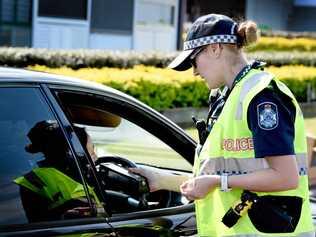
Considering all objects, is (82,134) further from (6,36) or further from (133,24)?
(133,24)

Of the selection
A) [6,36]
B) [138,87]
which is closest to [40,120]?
[138,87]

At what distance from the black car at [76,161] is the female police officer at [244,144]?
39 centimetres

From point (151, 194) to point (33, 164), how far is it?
2.91 ft

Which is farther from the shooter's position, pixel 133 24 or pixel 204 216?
pixel 133 24

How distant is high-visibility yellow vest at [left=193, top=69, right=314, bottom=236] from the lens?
9.04 feet

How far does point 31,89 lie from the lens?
9.58 ft

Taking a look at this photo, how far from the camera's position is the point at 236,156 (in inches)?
109

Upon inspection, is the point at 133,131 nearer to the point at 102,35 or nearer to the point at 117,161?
the point at 117,161

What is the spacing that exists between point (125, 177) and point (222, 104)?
92 centimetres

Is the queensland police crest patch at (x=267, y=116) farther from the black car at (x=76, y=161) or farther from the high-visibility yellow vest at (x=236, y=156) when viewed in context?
the black car at (x=76, y=161)

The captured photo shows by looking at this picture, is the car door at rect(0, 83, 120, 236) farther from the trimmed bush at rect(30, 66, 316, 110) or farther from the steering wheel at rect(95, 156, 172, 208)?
the trimmed bush at rect(30, 66, 316, 110)

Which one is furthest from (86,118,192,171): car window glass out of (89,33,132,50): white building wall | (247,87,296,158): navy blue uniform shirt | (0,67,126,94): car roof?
(89,33,132,50): white building wall

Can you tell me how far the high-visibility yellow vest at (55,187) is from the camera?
2920mm

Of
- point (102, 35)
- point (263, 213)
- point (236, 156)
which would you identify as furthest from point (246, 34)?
point (102, 35)
